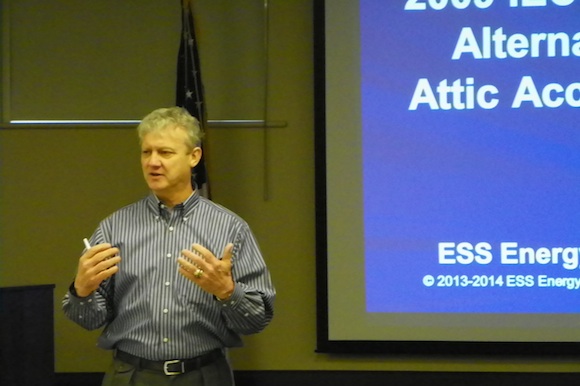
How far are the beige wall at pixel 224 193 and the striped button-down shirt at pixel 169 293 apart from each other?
2.07m

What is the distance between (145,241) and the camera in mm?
2107

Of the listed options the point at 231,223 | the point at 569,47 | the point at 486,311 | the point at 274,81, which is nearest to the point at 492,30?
the point at 569,47

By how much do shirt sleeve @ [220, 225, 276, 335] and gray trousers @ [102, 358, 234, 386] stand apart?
13 cm

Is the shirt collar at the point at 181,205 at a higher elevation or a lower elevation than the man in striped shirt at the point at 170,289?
higher

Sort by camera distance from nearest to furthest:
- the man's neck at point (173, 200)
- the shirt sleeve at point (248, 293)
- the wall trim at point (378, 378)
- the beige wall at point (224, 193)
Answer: the shirt sleeve at point (248, 293) < the man's neck at point (173, 200) < the wall trim at point (378, 378) < the beige wall at point (224, 193)

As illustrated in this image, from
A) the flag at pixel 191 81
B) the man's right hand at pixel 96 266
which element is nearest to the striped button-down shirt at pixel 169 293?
the man's right hand at pixel 96 266

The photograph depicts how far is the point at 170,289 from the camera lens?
207 centimetres

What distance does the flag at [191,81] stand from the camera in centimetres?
381

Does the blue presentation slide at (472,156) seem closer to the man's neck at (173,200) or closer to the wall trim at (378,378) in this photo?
the wall trim at (378,378)

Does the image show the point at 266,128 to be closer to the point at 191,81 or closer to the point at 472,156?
the point at 191,81

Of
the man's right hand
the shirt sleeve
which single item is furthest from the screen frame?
the man's right hand

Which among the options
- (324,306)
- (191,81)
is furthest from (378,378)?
(191,81)

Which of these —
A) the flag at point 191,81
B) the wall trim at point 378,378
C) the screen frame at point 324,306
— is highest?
the flag at point 191,81

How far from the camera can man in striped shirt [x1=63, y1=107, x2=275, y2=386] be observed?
2.05 metres
